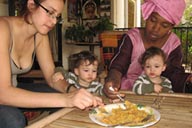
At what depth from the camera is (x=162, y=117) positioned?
1.14 meters

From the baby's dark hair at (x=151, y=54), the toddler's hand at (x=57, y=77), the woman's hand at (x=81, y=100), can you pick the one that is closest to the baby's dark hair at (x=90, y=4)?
the baby's dark hair at (x=151, y=54)

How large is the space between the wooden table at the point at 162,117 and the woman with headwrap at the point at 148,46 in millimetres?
543

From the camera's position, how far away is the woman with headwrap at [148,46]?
6.20ft

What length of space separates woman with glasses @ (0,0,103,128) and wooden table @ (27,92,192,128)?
66 millimetres

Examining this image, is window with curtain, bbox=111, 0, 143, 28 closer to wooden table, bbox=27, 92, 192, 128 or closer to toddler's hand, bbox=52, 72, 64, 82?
toddler's hand, bbox=52, 72, 64, 82

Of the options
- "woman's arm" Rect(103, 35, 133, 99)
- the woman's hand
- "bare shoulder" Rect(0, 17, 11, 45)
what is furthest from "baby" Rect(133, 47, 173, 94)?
"bare shoulder" Rect(0, 17, 11, 45)

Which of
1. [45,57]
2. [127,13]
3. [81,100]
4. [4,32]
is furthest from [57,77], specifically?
[127,13]

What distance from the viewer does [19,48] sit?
5.45ft

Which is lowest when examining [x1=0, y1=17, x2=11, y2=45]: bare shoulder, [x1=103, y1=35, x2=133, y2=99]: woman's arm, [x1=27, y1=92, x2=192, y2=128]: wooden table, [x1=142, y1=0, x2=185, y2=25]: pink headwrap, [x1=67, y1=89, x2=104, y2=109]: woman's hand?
[x1=27, y1=92, x2=192, y2=128]: wooden table

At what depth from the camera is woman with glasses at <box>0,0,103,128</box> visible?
115 centimetres

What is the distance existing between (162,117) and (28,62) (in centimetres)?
97

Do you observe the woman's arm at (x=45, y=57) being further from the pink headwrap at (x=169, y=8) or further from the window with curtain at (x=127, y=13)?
the window with curtain at (x=127, y=13)

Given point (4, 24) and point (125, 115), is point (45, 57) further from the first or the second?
point (125, 115)

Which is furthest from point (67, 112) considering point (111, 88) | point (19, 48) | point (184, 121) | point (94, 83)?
point (94, 83)
